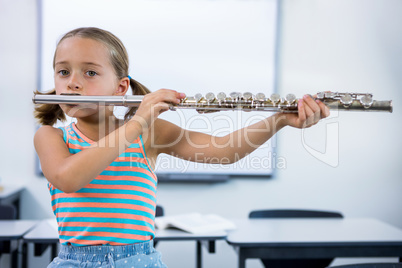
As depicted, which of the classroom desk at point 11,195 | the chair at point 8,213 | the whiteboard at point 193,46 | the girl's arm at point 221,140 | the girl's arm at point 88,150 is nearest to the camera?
the girl's arm at point 88,150

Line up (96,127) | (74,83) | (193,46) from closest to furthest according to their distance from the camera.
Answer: (74,83) → (96,127) → (193,46)

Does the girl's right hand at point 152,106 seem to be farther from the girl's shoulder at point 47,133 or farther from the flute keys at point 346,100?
the flute keys at point 346,100

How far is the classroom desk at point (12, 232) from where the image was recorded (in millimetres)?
1804

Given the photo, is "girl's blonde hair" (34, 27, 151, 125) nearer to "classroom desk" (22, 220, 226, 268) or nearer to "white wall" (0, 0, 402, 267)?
"classroom desk" (22, 220, 226, 268)

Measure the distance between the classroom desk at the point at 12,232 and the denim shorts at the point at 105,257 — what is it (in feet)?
3.06

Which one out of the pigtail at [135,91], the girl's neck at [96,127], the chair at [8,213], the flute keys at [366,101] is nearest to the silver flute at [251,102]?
the flute keys at [366,101]

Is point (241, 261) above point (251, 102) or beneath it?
beneath

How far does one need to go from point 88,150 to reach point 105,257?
0.82 ft

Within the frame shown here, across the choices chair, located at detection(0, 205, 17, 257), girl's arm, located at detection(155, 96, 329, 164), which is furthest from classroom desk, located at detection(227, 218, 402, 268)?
chair, located at detection(0, 205, 17, 257)

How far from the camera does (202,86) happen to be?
3.22m

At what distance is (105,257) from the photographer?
97cm

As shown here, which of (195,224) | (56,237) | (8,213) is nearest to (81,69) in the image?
(56,237)

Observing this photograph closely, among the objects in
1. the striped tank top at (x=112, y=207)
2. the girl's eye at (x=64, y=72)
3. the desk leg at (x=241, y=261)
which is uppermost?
the girl's eye at (x=64, y=72)

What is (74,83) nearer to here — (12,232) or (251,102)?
(251,102)
